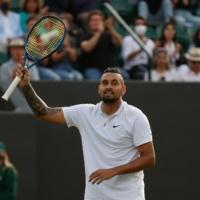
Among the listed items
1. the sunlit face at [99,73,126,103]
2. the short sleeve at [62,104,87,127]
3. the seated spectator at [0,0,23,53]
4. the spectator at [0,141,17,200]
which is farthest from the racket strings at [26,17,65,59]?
the seated spectator at [0,0,23,53]

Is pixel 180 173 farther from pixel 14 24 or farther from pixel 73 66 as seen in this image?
pixel 14 24

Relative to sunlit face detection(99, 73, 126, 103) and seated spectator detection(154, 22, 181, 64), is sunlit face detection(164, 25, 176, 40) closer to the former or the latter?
seated spectator detection(154, 22, 181, 64)

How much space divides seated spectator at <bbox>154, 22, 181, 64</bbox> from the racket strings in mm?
4555

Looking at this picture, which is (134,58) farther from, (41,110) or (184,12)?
(41,110)

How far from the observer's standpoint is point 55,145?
928cm

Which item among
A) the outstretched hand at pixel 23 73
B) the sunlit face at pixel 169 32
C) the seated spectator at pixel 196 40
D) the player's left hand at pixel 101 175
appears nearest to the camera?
the player's left hand at pixel 101 175

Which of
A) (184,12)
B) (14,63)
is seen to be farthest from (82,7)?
(184,12)

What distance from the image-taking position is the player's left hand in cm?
576

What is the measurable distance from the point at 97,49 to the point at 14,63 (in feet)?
4.10

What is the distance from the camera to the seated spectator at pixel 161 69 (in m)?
10.2

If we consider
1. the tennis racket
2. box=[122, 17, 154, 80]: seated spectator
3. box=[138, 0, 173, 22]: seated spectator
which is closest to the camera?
the tennis racket

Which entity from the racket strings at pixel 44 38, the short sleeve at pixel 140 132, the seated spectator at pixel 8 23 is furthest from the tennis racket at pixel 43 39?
the seated spectator at pixel 8 23

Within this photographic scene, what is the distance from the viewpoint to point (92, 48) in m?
10.2

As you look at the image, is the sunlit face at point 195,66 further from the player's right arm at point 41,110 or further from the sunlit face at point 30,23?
the player's right arm at point 41,110
